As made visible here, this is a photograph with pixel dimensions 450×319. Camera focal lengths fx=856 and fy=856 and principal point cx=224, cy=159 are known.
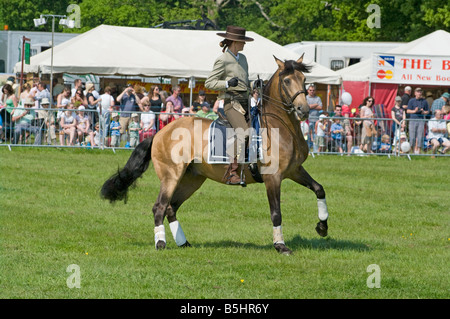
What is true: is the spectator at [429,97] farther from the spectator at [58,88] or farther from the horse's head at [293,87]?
the horse's head at [293,87]

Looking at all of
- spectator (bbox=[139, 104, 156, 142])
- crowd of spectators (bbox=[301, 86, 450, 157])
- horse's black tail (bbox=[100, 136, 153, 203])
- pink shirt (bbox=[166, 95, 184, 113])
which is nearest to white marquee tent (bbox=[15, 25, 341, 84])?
pink shirt (bbox=[166, 95, 184, 113])

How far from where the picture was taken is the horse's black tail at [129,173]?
12.0 m

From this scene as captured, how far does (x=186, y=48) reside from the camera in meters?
30.8

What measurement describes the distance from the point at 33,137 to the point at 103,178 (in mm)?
6740

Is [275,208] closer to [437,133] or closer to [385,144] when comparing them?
[385,144]

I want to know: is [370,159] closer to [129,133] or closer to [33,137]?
[129,133]

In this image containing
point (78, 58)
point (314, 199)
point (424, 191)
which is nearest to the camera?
point (314, 199)

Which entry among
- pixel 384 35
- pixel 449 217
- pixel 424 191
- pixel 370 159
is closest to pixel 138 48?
pixel 370 159

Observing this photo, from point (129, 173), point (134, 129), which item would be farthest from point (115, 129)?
point (129, 173)

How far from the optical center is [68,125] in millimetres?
24766

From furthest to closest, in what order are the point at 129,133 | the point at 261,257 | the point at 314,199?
1. the point at 129,133
2. the point at 314,199
3. the point at 261,257

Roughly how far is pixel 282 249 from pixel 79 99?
17.7 metres

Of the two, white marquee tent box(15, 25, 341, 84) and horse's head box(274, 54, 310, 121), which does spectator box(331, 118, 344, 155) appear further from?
horse's head box(274, 54, 310, 121)

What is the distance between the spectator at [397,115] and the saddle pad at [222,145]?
15.5 meters
